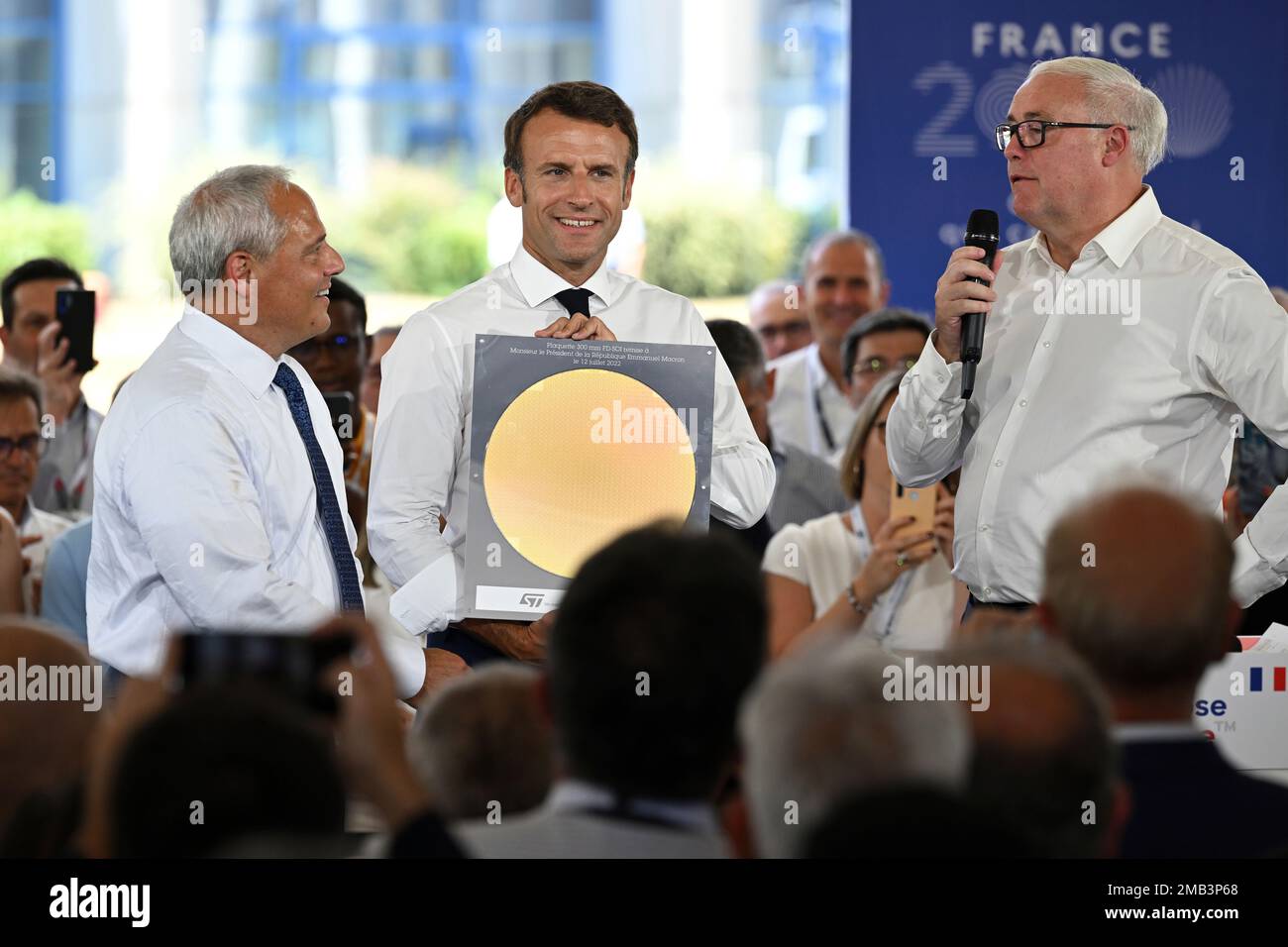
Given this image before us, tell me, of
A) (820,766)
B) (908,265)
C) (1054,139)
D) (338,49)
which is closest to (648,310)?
(1054,139)

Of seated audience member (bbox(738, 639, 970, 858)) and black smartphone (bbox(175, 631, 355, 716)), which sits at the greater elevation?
black smartphone (bbox(175, 631, 355, 716))

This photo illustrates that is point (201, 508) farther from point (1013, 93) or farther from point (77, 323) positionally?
point (1013, 93)

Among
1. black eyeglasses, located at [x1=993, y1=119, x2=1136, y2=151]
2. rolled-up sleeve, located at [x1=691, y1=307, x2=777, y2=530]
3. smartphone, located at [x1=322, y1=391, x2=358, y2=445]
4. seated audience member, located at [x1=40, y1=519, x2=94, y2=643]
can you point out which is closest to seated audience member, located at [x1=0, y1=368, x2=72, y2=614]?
seated audience member, located at [x1=40, y1=519, x2=94, y2=643]

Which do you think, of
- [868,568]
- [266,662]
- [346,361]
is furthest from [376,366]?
[266,662]

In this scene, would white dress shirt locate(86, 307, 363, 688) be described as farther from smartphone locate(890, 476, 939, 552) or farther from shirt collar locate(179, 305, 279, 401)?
smartphone locate(890, 476, 939, 552)

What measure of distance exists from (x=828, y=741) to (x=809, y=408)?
13.0ft

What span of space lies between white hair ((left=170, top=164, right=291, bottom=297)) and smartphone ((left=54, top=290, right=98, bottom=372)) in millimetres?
2128

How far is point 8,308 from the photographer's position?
4898 millimetres

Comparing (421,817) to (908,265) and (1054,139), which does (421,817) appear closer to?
(1054,139)

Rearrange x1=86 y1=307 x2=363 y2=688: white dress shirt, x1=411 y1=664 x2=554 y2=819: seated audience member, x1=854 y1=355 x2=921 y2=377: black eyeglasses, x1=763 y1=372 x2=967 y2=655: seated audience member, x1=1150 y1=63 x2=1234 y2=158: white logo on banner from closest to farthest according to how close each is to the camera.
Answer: x1=411 y1=664 x2=554 y2=819: seated audience member < x1=86 y1=307 x2=363 y2=688: white dress shirt < x1=763 y1=372 x2=967 y2=655: seated audience member < x1=854 y1=355 x2=921 y2=377: black eyeglasses < x1=1150 y1=63 x2=1234 y2=158: white logo on banner

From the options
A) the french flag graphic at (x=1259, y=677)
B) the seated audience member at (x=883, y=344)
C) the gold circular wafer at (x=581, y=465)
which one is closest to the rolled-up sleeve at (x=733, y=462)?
the gold circular wafer at (x=581, y=465)

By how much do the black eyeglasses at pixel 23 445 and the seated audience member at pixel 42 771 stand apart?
2.03m

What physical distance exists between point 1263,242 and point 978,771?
3746 mm

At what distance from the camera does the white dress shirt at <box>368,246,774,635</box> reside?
2.81 m
